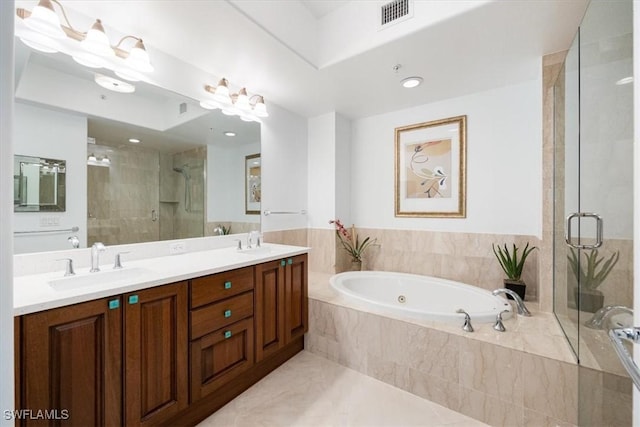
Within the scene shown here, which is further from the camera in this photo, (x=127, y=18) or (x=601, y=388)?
(x=127, y=18)

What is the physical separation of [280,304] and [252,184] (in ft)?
4.00

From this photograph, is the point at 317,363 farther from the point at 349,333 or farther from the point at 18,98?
the point at 18,98

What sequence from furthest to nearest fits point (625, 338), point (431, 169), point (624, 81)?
point (431, 169) → point (624, 81) → point (625, 338)

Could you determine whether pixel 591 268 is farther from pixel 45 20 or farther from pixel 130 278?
pixel 45 20

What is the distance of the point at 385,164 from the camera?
10.4ft

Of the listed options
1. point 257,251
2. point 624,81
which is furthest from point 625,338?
point 257,251

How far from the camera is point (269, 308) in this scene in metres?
2.00

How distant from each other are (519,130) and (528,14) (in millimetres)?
1111

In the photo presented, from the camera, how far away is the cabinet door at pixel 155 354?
1277 mm

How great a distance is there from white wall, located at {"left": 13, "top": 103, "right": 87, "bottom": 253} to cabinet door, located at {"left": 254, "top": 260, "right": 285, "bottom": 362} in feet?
3.61

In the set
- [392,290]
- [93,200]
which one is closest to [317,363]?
[392,290]

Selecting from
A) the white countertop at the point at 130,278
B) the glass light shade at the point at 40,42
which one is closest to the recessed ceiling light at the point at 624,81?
the white countertop at the point at 130,278

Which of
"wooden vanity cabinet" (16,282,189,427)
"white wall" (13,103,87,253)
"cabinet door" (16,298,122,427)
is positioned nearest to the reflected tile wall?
"wooden vanity cabinet" (16,282,189,427)

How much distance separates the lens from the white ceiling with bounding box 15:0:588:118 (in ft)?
5.16
